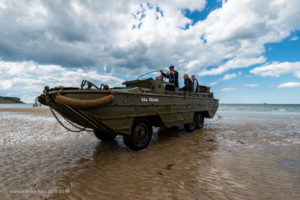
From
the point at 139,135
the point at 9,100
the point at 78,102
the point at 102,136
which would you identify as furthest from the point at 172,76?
the point at 9,100

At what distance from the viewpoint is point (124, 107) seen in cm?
446

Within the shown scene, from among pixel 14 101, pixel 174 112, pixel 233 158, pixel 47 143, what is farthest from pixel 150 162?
pixel 14 101

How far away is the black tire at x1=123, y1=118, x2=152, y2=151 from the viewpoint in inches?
190

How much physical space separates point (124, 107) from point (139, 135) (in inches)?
46.3

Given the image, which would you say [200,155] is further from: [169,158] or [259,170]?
[259,170]

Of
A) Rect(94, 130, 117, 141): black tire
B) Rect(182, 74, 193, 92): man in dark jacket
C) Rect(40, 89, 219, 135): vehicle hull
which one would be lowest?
Rect(94, 130, 117, 141): black tire

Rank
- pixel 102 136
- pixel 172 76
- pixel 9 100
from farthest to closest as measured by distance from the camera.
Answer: pixel 9 100 < pixel 172 76 < pixel 102 136

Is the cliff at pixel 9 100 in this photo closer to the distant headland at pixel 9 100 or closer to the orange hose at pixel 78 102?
Answer: the distant headland at pixel 9 100

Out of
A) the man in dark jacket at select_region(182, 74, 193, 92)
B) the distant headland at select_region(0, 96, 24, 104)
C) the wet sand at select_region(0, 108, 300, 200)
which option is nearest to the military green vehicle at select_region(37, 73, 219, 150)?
the man in dark jacket at select_region(182, 74, 193, 92)

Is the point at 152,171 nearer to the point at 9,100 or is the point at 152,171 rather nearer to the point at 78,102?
the point at 78,102

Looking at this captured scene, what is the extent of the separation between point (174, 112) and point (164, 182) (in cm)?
355

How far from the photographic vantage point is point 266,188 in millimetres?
2807

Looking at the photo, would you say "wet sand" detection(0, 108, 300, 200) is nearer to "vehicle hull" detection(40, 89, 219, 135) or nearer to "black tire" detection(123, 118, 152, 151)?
"black tire" detection(123, 118, 152, 151)

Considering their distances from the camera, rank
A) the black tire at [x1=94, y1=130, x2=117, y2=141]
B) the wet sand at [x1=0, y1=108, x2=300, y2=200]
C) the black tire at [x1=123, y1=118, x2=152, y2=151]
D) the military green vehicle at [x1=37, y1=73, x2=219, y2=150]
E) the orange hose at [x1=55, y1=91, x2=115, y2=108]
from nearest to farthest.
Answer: the wet sand at [x1=0, y1=108, x2=300, y2=200] → the orange hose at [x1=55, y1=91, x2=115, y2=108] → the military green vehicle at [x1=37, y1=73, x2=219, y2=150] → the black tire at [x1=123, y1=118, x2=152, y2=151] → the black tire at [x1=94, y1=130, x2=117, y2=141]
